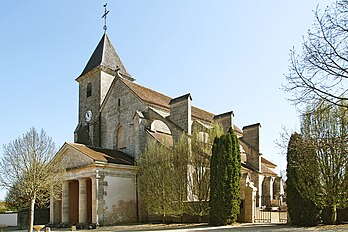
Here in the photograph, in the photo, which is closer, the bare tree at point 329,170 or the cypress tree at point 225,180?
the bare tree at point 329,170

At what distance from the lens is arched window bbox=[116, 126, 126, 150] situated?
31922 mm

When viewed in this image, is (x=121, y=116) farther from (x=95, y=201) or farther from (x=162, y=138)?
(x=95, y=201)

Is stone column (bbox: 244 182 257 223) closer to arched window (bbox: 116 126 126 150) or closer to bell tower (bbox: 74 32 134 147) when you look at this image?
arched window (bbox: 116 126 126 150)

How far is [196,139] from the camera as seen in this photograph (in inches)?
987

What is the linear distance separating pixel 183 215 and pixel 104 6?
25111mm

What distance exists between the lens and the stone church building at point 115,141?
25969 millimetres

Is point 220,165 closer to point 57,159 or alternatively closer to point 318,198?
point 318,198

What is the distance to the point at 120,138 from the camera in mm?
32344

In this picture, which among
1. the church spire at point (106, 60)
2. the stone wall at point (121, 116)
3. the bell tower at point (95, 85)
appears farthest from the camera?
the church spire at point (106, 60)

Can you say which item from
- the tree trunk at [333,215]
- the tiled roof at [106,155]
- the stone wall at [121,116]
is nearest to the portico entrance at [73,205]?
the tiled roof at [106,155]

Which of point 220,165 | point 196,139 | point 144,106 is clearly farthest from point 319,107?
point 144,106

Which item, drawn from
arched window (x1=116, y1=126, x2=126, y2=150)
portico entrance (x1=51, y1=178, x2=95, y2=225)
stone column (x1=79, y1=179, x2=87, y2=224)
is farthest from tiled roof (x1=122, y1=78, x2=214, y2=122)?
stone column (x1=79, y1=179, x2=87, y2=224)

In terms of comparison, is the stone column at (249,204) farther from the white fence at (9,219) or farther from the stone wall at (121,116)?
the white fence at (9,219)

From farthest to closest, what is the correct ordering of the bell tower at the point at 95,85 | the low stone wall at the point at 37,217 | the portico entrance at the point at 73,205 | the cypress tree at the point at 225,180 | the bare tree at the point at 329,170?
the bell tower at the point at 95,85
the low stone wall at the point at 37,217
the portico entrance at the point at 73,205
the cypress tree at the point at 225,180
the bare tree at the point at 329,170
